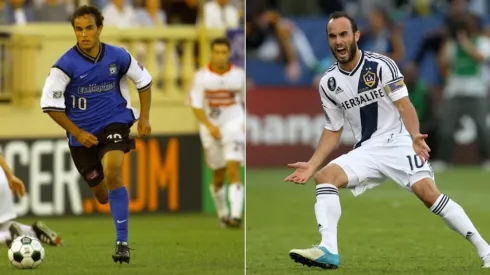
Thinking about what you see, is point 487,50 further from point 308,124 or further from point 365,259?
point 365,259

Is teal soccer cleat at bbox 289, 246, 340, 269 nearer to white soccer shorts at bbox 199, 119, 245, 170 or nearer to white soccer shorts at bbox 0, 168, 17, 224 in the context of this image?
white soccer shorts at bbox 0, 168, 17, 224

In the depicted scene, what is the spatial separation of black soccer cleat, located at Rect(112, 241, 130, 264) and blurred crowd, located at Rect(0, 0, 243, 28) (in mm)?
8158

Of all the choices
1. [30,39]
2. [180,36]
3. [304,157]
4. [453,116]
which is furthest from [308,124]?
[30,39]

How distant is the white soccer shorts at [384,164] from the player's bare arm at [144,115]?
1.70m

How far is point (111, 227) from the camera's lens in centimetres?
1588

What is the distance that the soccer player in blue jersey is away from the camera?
1070 centimetres

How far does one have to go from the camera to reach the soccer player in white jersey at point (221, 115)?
628 inches

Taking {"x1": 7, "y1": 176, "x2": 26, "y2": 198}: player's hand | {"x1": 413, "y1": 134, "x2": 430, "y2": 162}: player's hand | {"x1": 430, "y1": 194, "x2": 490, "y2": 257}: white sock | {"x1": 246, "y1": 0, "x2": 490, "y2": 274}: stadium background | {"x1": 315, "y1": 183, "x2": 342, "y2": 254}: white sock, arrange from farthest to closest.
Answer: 1. {"x1": 246, "y1": 0, "x2": 490, "y2": 274}: stadium background
2. {"x1": 7, "y1": 176, "x2": 26, "y2": 198}: player's hand
3. {"x1": 430, "y1": 194, "x2": 490, "y2": 257}: white sock
4. {"x1": 315, "y1": 183, "x2": 342, "y2": 254}: white sock
5. {"x1": 413, "y1": 134, "x2": 430, "y2": 162}: player's hand

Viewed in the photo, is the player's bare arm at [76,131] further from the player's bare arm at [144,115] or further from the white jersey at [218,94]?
the white jersey at [218,94]

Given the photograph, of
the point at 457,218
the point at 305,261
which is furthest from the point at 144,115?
the point at 457,218

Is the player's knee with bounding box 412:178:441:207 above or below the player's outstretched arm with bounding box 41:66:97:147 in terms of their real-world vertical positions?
below

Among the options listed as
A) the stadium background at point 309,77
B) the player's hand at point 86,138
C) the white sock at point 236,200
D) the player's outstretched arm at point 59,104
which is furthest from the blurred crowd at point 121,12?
the player's hand at point 86,138

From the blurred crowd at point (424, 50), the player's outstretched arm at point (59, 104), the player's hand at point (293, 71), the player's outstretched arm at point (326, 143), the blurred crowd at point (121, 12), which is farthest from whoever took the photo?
the player's hand at point (293, 71)

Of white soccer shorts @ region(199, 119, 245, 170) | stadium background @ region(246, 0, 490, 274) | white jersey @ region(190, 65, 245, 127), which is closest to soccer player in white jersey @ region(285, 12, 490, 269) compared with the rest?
white soccer shorts @ region(199, 119, 245, 170)
